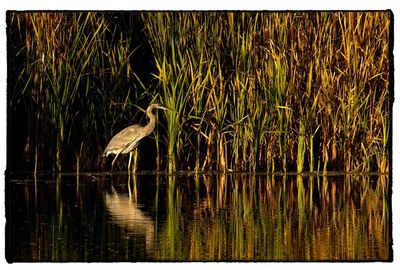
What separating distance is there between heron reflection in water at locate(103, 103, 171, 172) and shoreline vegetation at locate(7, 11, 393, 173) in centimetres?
11

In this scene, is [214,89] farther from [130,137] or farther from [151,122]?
[130,137]

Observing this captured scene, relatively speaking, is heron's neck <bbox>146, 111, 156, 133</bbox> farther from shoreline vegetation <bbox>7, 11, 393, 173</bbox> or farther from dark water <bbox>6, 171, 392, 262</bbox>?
dark water <bbox>6, 171, 392, 262</bbox>

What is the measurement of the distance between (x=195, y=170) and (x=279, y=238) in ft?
9.11

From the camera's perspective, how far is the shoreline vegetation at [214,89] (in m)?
11.5

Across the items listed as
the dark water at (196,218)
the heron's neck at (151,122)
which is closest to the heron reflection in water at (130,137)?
the heron's neck at (151,122)

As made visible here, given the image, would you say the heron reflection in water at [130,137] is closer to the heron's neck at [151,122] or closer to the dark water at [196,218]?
the heron's neck at [151,122]

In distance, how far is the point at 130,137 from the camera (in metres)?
12.2

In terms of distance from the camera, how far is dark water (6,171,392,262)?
350 inches

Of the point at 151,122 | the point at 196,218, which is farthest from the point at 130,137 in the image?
the point at 196,218

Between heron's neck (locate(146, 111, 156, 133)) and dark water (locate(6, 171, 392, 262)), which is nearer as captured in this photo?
dark water (locate(6, 171, 392, 262))

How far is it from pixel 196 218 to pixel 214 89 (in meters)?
2.34

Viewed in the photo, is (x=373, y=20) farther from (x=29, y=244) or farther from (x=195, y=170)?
(x=29, y=244)

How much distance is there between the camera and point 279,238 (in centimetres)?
921

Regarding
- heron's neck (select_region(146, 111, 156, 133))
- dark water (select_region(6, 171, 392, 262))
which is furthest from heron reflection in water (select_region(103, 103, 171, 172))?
dark water (select_region(6, 171, 392, 262))
